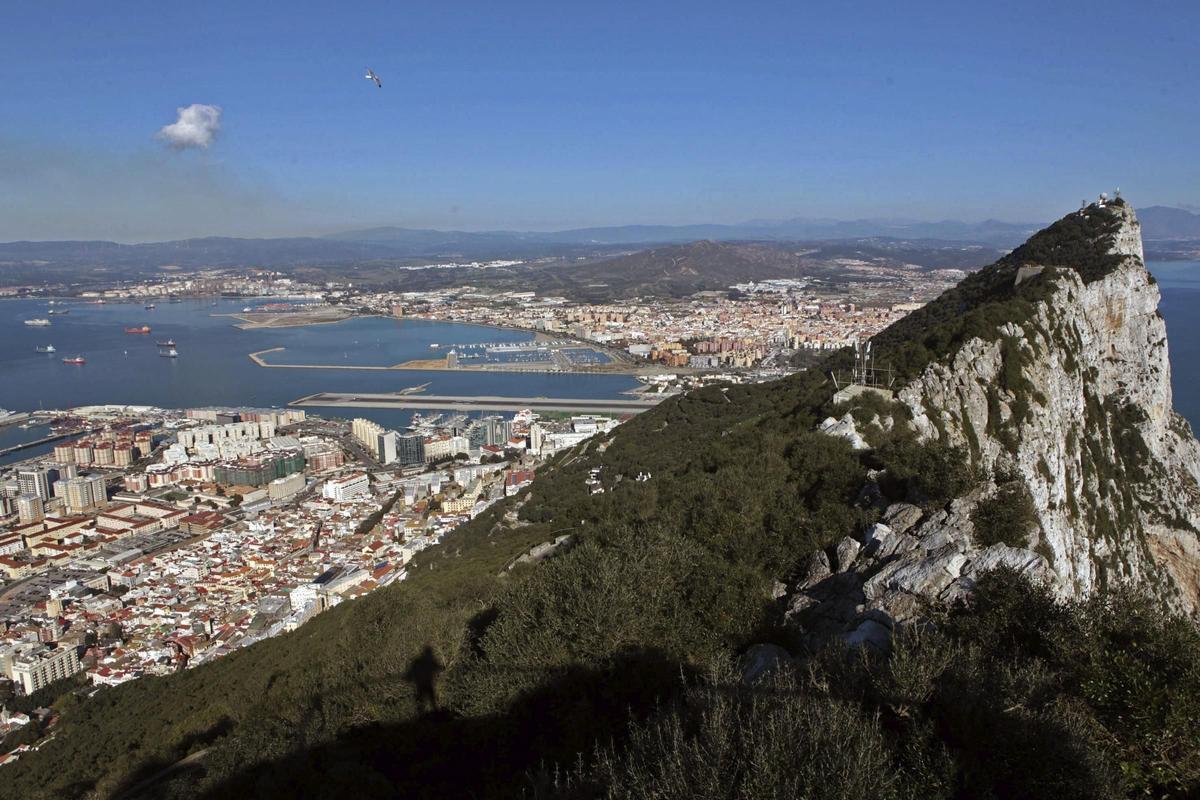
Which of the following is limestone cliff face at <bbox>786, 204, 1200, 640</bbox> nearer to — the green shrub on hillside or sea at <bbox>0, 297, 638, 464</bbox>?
the green shrub on hillside

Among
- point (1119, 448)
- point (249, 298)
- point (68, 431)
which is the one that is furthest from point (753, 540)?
point (249, 298)

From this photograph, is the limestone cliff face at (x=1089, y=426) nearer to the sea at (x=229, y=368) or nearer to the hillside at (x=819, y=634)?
the hillside at (x=819, y=634)

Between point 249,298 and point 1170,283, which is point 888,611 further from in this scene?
point 249,298

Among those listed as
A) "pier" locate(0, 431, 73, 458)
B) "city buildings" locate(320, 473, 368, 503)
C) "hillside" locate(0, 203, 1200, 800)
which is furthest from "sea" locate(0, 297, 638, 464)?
"hillside" locate(0, 203, 1200, 800)

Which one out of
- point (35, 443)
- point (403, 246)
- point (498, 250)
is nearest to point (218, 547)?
point (35, 443)

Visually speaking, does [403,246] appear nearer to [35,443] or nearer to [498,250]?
[498,250]
